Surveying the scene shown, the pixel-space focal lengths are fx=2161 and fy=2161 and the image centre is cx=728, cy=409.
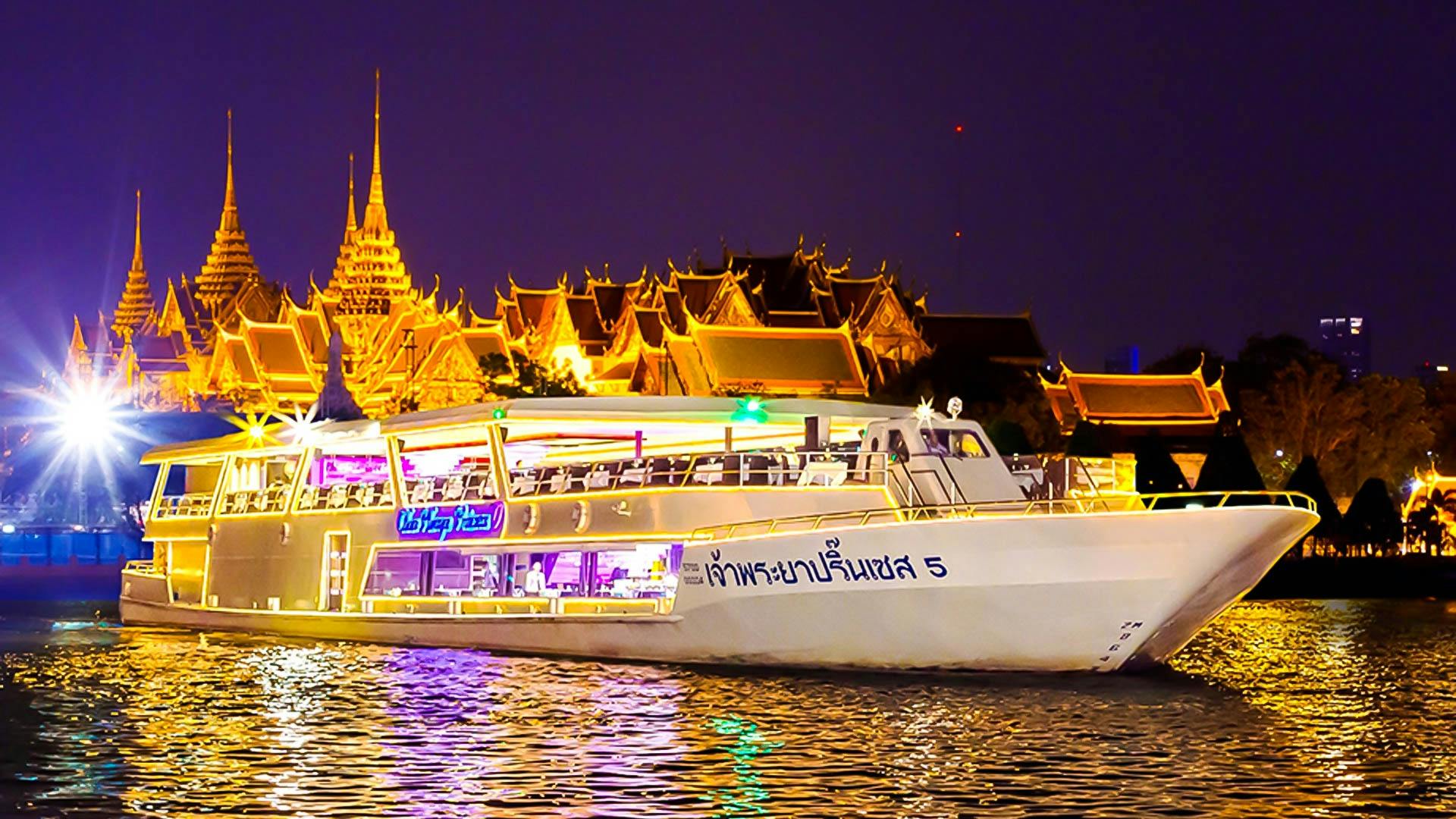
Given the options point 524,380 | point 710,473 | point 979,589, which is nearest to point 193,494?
point 710,473

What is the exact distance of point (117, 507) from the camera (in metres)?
103

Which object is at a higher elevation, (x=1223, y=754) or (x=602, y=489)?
(x=602, y=489)

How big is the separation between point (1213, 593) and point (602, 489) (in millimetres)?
8893

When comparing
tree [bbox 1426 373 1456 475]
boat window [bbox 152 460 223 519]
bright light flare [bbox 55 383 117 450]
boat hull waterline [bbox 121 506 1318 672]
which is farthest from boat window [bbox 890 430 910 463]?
tree [bbox 1426 373 1456 475]

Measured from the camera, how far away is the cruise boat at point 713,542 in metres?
27.3

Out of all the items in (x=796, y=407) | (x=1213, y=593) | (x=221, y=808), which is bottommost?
(x=221, y=808)

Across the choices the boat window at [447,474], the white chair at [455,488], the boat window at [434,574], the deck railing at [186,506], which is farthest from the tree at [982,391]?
the white chair at [455,488]

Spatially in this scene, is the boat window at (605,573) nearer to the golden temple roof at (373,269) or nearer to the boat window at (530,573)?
the boat window at (530,573)

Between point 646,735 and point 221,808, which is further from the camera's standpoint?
point 646,735

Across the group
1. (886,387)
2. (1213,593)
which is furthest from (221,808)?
(886,387)

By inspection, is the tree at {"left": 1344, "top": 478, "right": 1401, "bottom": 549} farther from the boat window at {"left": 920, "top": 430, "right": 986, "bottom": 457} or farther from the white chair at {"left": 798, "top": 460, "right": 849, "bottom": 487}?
the white chair at {"left": 798, "top": 460, "right": 849, "bottom": 487}

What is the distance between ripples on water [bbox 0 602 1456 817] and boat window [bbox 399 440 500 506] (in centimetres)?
251

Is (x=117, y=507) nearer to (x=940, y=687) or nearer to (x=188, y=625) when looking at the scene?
(x=188, y=625)

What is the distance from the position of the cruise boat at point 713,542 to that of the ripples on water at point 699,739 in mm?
687
